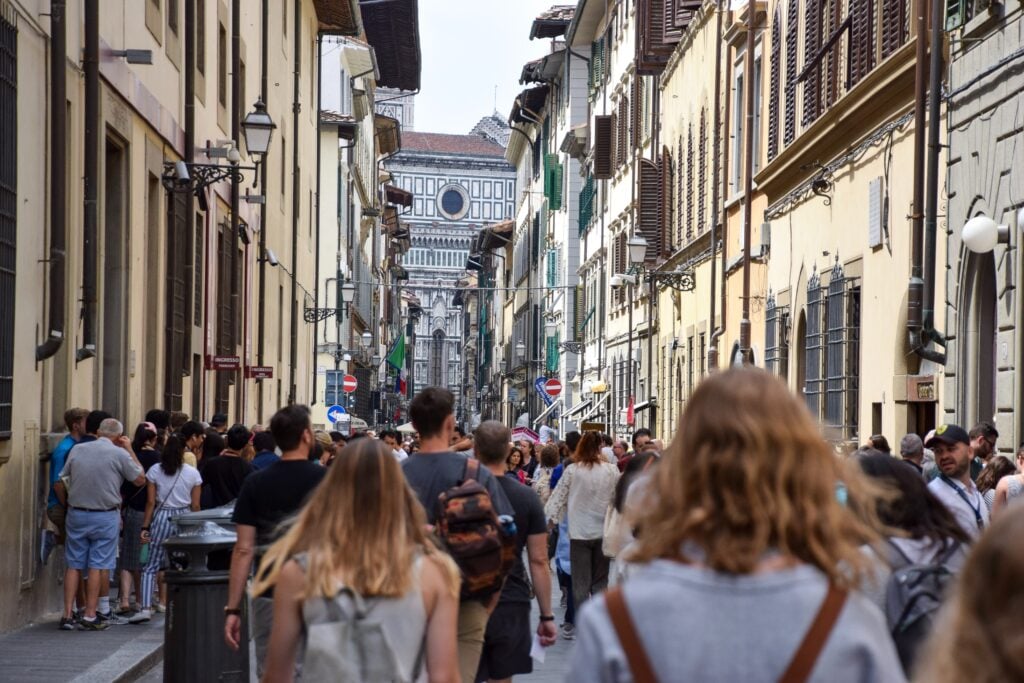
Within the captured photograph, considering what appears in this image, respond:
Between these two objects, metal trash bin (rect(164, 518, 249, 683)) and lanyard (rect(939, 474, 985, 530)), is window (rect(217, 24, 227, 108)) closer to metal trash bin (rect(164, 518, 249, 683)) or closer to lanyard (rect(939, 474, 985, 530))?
metal trash bin (rect(164, 518, 249, 683))

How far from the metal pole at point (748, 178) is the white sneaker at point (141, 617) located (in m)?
13.4

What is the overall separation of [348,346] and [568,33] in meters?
12.1

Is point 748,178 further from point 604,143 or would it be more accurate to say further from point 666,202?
point 604,143

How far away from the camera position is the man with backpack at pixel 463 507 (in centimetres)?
698

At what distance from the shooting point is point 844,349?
22.1 metres

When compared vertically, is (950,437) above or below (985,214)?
below

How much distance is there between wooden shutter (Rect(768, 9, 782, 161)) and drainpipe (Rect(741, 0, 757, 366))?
37 centimetres

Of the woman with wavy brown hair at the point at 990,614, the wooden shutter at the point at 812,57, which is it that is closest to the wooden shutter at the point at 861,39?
the wooden shutter at the point at 812,57

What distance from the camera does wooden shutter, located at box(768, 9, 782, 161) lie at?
26.7m

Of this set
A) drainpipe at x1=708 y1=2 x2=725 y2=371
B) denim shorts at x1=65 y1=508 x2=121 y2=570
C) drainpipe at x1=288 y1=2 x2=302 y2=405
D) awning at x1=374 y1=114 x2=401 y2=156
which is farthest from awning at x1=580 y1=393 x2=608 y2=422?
denim shorts at x1=65 y1=508 x2=121 y2=570

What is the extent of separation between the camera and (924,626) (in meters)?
5.11

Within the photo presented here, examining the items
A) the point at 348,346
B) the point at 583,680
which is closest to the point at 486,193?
the point at 348,346

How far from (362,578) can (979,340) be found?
1272 cm

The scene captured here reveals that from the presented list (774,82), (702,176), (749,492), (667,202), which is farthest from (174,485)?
(667,202)
